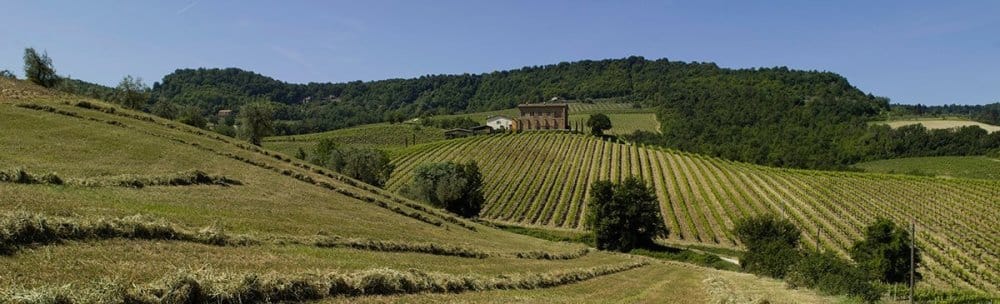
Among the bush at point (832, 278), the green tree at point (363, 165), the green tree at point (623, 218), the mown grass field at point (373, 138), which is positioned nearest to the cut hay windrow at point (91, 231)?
the bush at point (832, 278)

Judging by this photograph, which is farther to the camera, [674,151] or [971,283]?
[674,151]

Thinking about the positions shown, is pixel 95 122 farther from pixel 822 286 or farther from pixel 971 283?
pixel 971 283

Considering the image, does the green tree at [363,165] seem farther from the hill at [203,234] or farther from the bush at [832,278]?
the bush at [832,278]

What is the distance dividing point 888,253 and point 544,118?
134254mm

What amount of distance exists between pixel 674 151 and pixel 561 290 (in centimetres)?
14927

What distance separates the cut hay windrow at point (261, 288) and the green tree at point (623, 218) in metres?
50.7

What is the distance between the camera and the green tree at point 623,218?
70562mm

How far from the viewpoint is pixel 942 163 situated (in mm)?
164375

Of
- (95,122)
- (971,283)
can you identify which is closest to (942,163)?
(971,283)

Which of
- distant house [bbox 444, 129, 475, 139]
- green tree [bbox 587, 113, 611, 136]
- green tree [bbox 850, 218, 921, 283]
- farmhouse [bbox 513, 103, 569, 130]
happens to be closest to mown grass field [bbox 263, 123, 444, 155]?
distant house [bbox 444, 129, 475, 139]

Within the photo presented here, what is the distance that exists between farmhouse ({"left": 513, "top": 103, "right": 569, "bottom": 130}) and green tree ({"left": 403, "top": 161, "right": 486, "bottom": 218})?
4071 inches

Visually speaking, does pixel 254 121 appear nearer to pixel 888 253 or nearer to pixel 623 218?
pixel 623 218

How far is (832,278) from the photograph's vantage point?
112 ft

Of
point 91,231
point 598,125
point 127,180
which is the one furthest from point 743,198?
point 91,231
